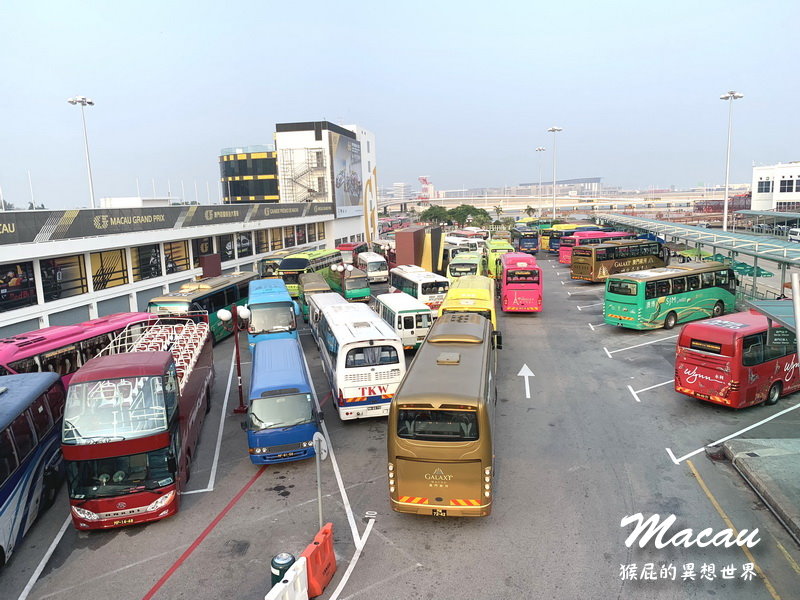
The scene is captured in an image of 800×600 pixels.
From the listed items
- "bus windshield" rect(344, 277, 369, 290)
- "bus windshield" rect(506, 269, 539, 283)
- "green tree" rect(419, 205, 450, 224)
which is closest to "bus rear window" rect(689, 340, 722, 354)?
"bus windshield" rect(506, 269, 539, 283)

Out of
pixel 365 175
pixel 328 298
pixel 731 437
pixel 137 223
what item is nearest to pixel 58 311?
pixel 137 223

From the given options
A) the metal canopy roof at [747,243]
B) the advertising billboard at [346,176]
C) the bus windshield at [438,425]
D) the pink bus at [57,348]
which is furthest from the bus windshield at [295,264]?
the advertising billboard at [346,176]

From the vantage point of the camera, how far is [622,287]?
976 inches

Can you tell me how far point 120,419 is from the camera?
10.5 metres

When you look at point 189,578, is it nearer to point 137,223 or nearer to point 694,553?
point 694,553

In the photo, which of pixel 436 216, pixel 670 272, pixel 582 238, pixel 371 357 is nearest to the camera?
pixel 371 357

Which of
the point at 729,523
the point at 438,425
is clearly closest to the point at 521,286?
the point at 729,523

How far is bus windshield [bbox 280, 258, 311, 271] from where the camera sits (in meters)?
33.9

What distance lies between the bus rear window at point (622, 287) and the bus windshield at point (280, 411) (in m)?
16.8

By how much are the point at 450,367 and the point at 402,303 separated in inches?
414

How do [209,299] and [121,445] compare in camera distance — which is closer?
[121,445]

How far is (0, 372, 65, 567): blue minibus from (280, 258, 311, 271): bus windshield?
68.1 feet

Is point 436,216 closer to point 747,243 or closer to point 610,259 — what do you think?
point 610,259

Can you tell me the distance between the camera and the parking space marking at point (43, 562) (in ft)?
29.6
